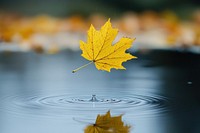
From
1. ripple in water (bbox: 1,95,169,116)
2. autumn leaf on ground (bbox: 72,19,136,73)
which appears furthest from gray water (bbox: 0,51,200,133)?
autumn leaf on ground (bbox: 72,19,136,73)

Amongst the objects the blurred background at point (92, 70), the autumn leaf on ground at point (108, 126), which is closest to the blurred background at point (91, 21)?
the blurred background at point (92, 70)

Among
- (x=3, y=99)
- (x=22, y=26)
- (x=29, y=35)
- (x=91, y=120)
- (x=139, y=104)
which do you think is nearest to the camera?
(x=91, y=120)

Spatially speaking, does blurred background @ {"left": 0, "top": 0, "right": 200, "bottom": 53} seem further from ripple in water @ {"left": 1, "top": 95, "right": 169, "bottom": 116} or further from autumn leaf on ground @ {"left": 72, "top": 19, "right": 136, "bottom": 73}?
autumn leaf on ground @ {"left": 72, "top": 19, "right": 136, "bottom": 73}

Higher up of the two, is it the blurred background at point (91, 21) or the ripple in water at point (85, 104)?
the blurred background at point (91, 21)

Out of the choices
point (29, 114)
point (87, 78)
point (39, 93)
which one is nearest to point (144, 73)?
point (87, 78)

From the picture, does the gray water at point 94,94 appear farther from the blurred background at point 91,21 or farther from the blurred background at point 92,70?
the blurred background at point 91,21

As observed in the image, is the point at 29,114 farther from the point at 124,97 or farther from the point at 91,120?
the point at 124,97
